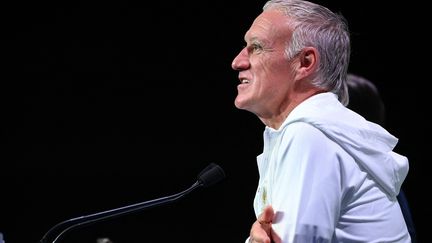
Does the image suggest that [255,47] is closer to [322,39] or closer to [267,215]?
[322,39]

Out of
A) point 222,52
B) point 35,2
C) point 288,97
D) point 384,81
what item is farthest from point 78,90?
point 288,97

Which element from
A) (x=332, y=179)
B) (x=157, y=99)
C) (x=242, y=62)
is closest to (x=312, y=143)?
(x=332, y=179)

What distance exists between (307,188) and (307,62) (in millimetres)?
447

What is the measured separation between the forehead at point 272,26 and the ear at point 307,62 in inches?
2.7

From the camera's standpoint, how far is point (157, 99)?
3797 millimetres

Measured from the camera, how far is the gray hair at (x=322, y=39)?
173cm

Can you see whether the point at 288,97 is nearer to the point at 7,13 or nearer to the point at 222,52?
the point at 222,52

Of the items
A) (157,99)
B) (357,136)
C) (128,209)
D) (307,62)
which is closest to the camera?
(357,136)

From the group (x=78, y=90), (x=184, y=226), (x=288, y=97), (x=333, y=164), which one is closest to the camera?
(x=333, y=164)

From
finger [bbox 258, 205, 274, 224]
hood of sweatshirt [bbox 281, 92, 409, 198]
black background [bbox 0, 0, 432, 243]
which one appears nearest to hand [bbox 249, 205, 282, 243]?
finger [bbox 258, 205, 274, 224]

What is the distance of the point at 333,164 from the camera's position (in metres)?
1.41

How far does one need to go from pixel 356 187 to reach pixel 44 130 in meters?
2.56

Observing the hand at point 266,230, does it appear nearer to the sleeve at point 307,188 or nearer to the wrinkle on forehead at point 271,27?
the sleeve at point 307,188

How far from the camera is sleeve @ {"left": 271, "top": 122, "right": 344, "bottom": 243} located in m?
1.37
